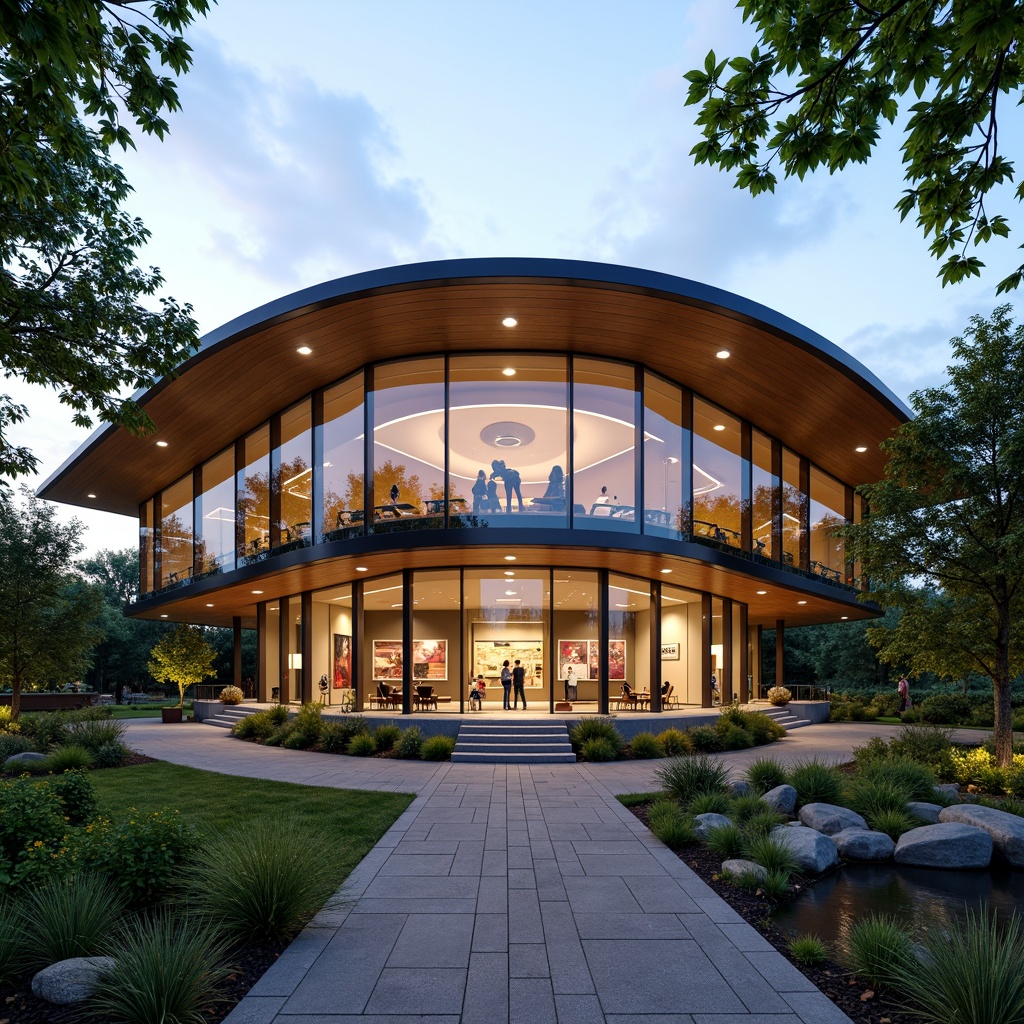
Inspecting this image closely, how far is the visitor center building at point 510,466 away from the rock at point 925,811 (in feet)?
26.0

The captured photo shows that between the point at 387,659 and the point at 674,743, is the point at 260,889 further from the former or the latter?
the point at 387,659

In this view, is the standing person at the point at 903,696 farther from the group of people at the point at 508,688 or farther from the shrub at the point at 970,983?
the shrub at the point at 970,983

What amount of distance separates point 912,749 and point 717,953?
907cm

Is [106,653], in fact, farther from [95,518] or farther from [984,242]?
[95,518]

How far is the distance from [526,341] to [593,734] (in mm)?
9006

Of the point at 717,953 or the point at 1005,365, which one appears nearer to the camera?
the point at 717,953

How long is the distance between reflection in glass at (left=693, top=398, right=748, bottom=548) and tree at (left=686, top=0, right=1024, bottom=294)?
42.3ft

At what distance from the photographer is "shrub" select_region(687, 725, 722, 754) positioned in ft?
47.7

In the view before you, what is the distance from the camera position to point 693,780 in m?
8.82

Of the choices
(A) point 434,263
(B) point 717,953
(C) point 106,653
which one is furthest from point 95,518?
(B) point 717,953

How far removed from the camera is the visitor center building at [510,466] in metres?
14.3

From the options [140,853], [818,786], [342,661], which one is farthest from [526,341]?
[140,853]

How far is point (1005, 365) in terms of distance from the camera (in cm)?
1102

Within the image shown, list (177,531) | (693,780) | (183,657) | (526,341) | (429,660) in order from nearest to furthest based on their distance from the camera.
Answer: (693,780) → (526,341) → (429,660) → (177,531) → (183,657)
